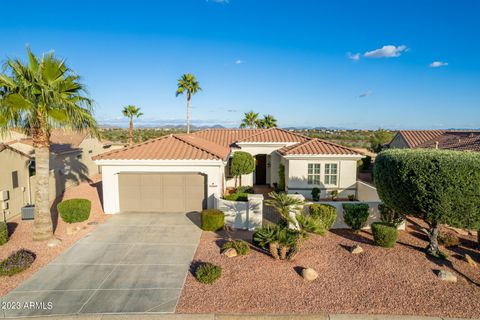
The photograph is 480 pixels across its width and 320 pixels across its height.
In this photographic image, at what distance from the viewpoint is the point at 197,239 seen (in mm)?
11586

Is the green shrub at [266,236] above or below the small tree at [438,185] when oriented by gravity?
below

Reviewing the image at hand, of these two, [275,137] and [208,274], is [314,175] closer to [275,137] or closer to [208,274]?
[275,137]

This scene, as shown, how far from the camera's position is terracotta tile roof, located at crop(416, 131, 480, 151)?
20658 mm

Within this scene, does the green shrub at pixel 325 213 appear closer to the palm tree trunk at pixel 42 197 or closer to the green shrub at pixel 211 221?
the green shrub at pixel 211 221

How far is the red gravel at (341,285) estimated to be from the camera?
23.4 feet

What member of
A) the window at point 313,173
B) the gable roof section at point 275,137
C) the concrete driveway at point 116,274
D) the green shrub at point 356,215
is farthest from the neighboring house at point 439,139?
the concrete driveway at point 116,274

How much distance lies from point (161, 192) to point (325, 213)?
8.52 metres

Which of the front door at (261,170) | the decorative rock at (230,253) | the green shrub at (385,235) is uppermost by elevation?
the front door at (261,170)

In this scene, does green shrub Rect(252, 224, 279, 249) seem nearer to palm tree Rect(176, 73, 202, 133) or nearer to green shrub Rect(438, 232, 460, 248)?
green shrub Rect(438, 232, 460, 248)

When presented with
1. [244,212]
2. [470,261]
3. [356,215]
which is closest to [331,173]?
[356,215]

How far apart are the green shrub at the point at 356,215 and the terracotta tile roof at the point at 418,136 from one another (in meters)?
19.1

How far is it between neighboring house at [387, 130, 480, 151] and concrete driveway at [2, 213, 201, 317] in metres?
20.1

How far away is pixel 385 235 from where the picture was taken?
1036 cm

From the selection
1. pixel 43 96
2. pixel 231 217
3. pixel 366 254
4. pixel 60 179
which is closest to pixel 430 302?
pixel 366 254
